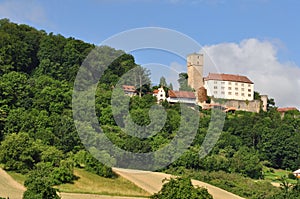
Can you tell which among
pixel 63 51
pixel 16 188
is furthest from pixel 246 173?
pixel 63 51

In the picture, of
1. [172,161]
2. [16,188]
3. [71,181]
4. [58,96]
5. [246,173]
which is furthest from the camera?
[58,96]

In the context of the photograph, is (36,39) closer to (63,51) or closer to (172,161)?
(63,51)

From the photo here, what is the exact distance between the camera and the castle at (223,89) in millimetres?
87812

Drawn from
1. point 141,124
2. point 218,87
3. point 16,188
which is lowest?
point 16,188

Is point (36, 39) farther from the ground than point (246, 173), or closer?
farther from the ground

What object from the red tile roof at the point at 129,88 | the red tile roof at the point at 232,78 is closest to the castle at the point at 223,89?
the red tile roof at the point at 232,78

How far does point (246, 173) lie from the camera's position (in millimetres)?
60906

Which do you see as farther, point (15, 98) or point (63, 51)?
point (63, 51)

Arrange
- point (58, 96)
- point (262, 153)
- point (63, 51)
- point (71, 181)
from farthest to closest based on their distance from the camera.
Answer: point (63, 51) → point (262, 153) → point (58, 96) → point (71, 181)

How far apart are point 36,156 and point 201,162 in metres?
17.2

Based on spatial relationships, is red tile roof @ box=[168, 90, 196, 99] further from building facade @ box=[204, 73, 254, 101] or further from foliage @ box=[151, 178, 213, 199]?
foliage @ box=[151, 178, 213, 199]

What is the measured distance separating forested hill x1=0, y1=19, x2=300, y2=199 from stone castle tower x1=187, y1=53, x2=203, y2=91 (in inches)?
304

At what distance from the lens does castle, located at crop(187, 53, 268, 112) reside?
87.8 metres

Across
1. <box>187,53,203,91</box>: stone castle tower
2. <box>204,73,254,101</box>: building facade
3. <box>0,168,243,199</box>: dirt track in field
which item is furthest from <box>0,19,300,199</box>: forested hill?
<box>187,53,203,91</box>: stone castle tower
